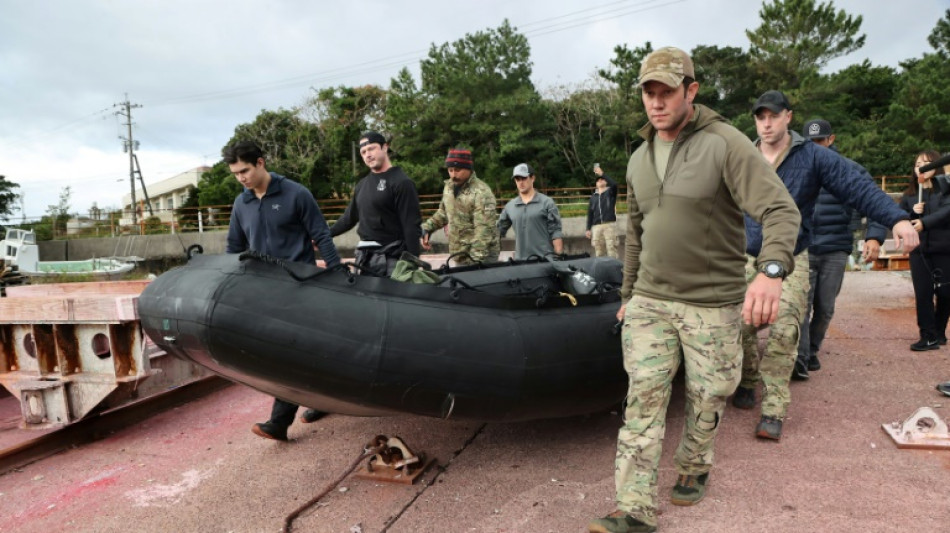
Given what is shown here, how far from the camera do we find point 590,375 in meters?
3.20

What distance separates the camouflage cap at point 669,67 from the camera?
7.69 ft

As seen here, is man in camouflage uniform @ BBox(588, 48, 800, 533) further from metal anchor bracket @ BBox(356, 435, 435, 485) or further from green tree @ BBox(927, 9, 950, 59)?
green tree @ BBox(927, 9, 950, 59)

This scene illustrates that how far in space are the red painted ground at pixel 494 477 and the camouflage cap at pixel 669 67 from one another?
180 centimetres

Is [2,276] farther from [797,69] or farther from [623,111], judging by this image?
[797,69]

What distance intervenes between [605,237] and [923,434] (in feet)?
26.8

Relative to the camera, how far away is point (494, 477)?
3221 millimetres

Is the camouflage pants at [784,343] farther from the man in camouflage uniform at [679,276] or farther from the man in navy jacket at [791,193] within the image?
the man in camouflage uniform at [679,276]

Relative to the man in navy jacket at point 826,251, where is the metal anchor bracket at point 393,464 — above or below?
below

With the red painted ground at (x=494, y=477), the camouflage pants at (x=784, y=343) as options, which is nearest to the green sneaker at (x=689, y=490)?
the red painted ground at (x=494, y=477)

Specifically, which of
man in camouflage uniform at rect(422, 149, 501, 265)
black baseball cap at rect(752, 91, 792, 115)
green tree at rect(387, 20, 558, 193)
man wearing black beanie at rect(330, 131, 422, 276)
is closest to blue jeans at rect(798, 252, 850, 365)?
black baseball cap at rect(752, 91, 792, 115)

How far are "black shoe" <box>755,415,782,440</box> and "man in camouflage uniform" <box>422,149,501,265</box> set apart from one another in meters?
2.46

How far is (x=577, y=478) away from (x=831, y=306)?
8.74 feet

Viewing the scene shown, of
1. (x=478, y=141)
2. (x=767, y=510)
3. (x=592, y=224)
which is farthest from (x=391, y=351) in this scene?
(x=478, y=141)

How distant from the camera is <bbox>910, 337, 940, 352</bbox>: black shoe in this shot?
5.20 m
